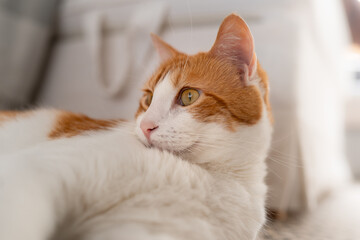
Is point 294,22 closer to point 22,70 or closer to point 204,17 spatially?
point 204,17

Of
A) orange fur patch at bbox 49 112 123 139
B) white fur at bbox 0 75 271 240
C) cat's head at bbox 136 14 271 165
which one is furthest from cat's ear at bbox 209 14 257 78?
orange fur patch at bbox 49 112 123 139

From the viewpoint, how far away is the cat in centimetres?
45

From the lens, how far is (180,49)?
703 mm

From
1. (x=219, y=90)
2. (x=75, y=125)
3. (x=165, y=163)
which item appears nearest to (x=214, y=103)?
(x=219, y=90)

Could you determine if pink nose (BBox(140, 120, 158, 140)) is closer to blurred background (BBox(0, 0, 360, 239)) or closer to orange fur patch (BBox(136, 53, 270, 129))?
orange fur patch (BBox(136, 53, 270, 129))

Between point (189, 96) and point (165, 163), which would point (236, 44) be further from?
point (165, 163)

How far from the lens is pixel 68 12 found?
3.31ft

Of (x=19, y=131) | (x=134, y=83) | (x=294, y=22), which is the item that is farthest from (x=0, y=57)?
(x=294, y=22)

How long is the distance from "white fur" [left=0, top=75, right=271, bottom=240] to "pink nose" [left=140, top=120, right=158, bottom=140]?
1cm

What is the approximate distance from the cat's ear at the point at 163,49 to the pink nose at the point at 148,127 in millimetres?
185

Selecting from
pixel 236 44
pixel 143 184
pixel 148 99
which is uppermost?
pixel 236 44

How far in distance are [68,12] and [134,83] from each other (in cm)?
43

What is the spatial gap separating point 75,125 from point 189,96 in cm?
25

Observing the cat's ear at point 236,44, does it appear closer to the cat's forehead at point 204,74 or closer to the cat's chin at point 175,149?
the cat's forehead at point 204,74
